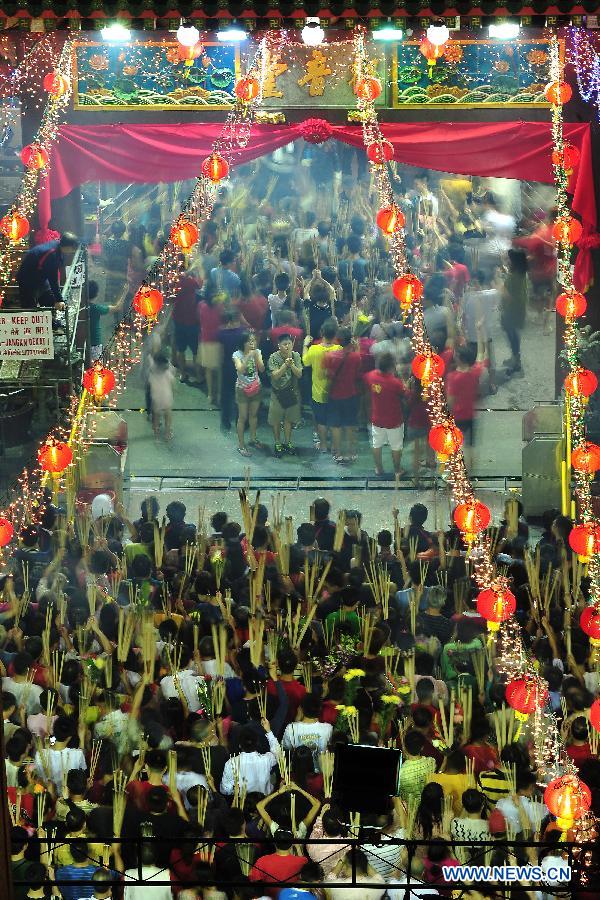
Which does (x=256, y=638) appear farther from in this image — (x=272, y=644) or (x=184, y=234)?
(x=184, y=234)

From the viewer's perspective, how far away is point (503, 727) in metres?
8.70

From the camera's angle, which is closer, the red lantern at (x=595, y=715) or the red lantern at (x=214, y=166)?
the red lantern at (x=595, y=715)

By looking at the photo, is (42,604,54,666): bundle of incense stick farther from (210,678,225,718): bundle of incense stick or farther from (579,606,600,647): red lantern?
(579,606,600,647): red lantern

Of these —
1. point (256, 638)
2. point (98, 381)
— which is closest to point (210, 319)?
point (98, 381)

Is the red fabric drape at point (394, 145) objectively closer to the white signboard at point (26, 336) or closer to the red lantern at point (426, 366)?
the white signboard at point (26, 336)

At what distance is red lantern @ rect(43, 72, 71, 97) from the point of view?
11695 mm

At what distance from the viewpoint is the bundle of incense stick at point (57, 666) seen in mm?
9172

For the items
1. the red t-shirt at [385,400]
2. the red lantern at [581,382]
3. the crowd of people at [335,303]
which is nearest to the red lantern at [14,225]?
the crowd of people at [335,303]

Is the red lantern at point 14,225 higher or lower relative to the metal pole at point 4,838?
higher

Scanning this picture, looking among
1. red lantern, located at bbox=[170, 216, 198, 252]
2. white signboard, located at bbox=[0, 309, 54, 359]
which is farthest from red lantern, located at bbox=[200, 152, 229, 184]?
white signboard, located at bbox=[0, 309, 54, 359]

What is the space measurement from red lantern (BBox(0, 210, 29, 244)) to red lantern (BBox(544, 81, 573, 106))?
3.78m

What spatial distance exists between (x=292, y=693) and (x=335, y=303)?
5.75 metres

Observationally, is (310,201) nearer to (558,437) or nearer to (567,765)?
(558,437)

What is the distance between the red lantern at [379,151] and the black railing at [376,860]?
17.8 ft
